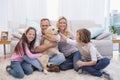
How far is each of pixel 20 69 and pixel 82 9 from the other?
2.63m

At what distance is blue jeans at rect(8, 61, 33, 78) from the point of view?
94.6 inches

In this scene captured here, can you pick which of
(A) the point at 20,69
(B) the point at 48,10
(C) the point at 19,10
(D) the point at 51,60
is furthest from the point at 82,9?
(A) the point at 20,69

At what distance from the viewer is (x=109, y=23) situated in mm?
4898

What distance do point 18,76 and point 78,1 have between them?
8.92 ft

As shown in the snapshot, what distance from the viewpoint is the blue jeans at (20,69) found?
7.88 feet

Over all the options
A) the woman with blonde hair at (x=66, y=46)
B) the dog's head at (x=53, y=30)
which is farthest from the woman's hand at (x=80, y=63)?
the dog's head at (x=53, y=30)

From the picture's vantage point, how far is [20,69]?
7.98 feet

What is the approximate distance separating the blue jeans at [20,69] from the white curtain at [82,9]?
7.66 feet

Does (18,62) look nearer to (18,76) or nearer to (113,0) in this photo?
(18,76)

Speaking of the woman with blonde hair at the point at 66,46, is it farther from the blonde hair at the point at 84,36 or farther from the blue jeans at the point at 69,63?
the blonde hair at the point at 84,36

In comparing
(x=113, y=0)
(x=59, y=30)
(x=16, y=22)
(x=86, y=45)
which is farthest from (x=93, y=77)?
(x=113, y=0)

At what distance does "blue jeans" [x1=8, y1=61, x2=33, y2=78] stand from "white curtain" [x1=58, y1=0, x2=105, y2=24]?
2334 mm

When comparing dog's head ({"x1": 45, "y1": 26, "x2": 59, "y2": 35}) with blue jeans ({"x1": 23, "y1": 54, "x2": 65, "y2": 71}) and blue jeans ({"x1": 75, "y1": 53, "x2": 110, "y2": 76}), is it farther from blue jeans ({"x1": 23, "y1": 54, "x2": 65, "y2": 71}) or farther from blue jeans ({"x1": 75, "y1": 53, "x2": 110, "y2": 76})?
blue jeans ({"x1": 75, "y1": 53, "x2": 110, "y2": 76})

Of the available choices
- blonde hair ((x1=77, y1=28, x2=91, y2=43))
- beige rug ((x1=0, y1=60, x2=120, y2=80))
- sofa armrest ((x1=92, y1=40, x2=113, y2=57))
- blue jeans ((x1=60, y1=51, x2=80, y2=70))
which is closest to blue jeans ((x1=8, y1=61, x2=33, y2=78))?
beige rug ((x1=0, y1=60, x2=120, y2=80))
